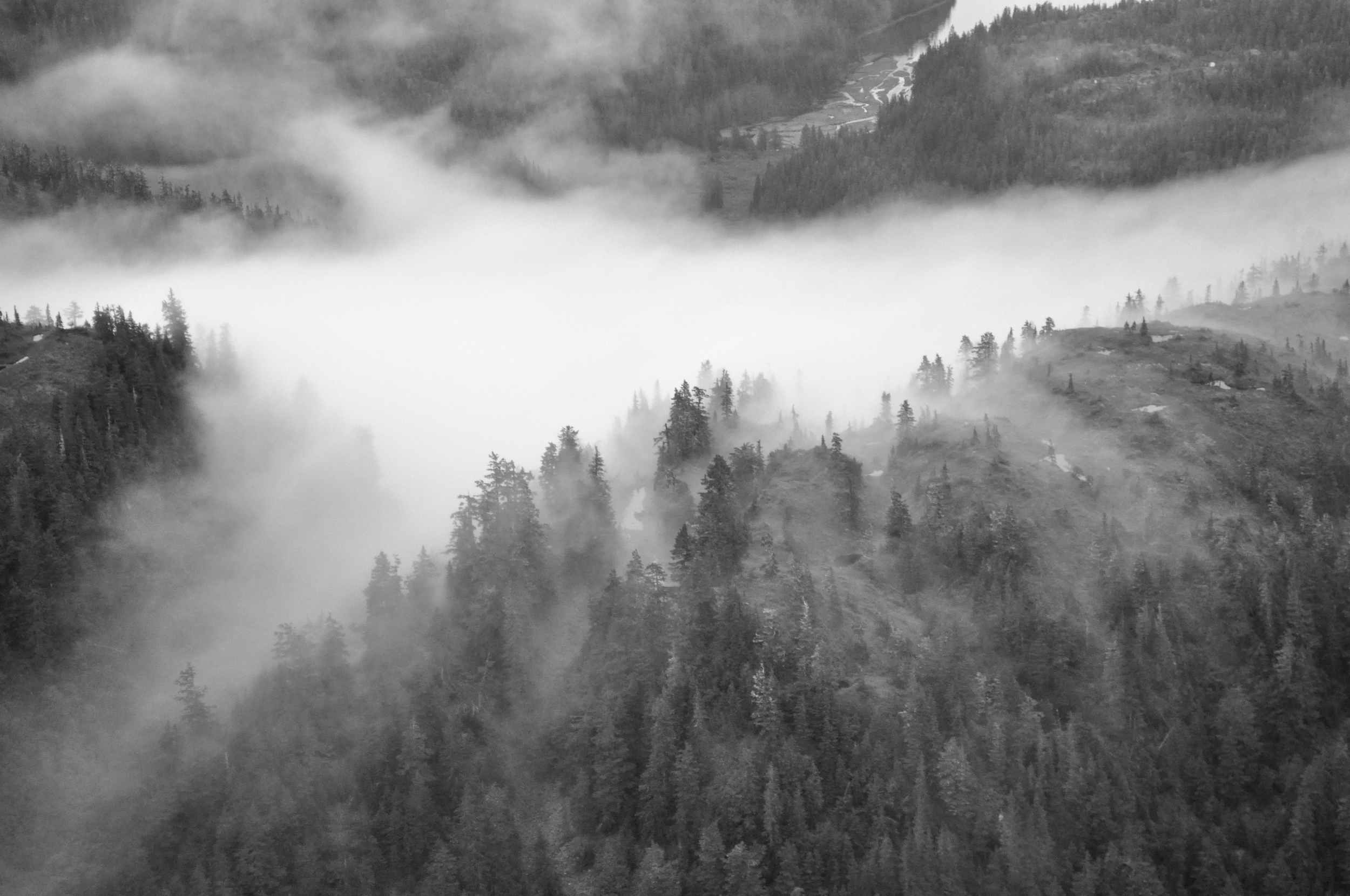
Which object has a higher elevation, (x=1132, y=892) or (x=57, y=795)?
(x=57, y=795)

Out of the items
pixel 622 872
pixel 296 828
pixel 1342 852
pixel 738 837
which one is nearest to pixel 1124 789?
pixel 1342 852

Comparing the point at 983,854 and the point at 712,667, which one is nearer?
the point at 983,854

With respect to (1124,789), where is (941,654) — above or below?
above

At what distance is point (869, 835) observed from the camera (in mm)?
178375

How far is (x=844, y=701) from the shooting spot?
7525 inches

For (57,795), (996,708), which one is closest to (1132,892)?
(996,708)

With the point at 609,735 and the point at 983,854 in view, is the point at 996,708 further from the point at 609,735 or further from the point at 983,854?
the point at 609,735

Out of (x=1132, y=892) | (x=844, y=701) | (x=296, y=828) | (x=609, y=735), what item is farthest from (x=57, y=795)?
(x=1132, y=892)

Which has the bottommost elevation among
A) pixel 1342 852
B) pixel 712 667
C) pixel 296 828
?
pixel 1342 852

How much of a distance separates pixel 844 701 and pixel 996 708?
832 inches

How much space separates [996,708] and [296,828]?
9591 centimetres

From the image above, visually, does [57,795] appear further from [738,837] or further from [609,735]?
[738,837]

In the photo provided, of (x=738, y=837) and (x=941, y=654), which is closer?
(x=738, y=837)

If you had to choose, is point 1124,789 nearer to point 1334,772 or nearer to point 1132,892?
point 1132,892
